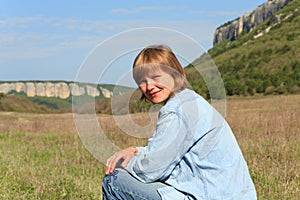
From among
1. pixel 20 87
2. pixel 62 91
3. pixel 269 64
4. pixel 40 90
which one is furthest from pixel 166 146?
pixel 20 87

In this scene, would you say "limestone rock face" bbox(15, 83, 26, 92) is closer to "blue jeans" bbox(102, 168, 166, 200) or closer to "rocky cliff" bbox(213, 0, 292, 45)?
"rocky cliff" bbox(213, 0, 292, 45)

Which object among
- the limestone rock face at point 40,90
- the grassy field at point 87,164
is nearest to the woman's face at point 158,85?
the grassy field at point 87,164

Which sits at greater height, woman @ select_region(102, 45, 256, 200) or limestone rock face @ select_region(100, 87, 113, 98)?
limestone rock face @ select_region(100, 87, 113, 98)

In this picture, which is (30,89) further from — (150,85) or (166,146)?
(166,146)

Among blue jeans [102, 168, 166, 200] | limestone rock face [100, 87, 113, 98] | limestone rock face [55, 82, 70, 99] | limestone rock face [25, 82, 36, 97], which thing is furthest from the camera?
limestone rock face [25, 82, 36, 97]

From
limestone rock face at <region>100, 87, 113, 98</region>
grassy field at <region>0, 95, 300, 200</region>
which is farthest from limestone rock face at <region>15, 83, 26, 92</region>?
limestone rock face at <region>100, 87, 113, 98</region>

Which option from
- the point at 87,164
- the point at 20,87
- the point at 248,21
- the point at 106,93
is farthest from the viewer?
the point at 20,87

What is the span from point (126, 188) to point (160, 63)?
2.45 ft

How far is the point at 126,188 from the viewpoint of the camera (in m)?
2.77

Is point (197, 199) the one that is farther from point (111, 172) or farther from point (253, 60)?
point (253, 60)

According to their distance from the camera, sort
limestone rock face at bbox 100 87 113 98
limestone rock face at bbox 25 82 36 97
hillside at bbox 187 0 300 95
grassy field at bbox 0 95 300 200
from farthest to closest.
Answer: limestone rock face at bbox 25 82 36 97, hillside at bbox 187 0 300 95, grassy field at bbox 0 95 300 200, limestone rock face at bbox 100 87 113 98

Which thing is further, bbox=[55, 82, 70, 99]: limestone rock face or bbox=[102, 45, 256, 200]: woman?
A: bbox=[55, 82, 70, 99]: limestone rock face

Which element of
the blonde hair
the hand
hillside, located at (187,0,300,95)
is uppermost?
hillside, located at (187,0,300,95)

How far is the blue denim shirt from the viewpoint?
8.29ft
